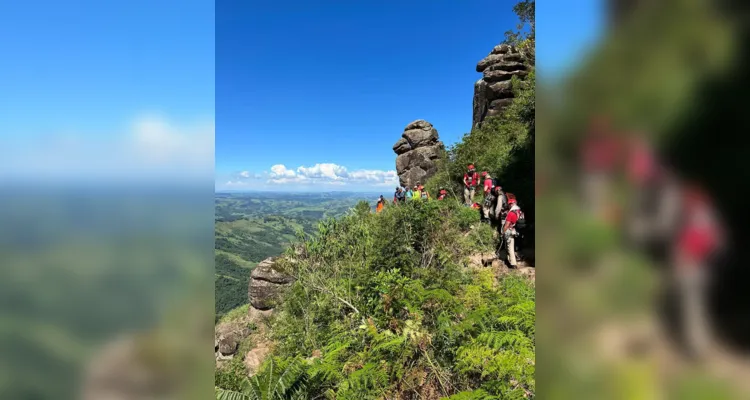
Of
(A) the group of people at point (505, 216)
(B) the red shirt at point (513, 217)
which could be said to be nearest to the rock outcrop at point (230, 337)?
(A) the group of people at point (505, 216)

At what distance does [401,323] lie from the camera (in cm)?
450

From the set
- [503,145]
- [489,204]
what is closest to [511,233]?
[489,204]

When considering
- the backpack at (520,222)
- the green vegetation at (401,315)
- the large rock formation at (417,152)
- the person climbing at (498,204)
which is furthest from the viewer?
the large rock formation at (417,152)

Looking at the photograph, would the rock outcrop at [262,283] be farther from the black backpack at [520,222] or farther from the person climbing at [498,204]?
the black backpack at [520,222]

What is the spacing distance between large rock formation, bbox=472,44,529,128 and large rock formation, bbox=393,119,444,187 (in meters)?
5.67
